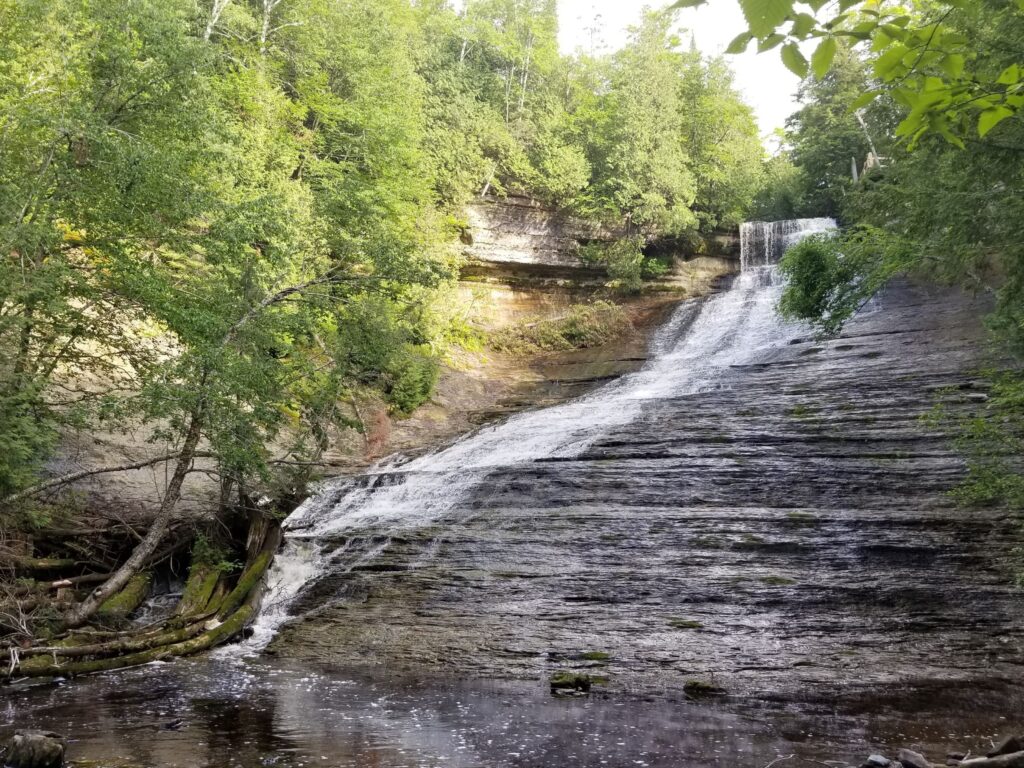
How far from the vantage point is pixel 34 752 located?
15.8 ft

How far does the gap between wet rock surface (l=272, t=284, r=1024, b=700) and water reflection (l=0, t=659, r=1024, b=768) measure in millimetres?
556

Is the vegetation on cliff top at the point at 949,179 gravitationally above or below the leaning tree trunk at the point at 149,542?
above

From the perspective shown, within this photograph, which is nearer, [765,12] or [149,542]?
[765,12]

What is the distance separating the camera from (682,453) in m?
12.3

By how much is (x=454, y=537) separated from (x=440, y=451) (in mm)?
5661

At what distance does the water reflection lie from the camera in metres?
5.27

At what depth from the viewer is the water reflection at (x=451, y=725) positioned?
5273 millimetres

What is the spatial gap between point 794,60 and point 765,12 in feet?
1.11

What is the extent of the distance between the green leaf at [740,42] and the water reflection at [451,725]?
4886mm

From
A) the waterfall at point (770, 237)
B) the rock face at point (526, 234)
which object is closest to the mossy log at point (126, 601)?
the rock face at point (526, 234)

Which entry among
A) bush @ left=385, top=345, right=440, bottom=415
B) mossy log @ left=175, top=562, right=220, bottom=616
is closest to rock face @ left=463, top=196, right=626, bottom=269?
bush @ left=385, top=345, right=440, bottom=415

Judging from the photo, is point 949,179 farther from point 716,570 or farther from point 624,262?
point 624,262

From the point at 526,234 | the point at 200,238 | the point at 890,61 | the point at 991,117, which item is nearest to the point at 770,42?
→ the point at 890,61

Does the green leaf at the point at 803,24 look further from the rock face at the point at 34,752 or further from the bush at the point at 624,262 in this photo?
the bush at the point at 624,262
